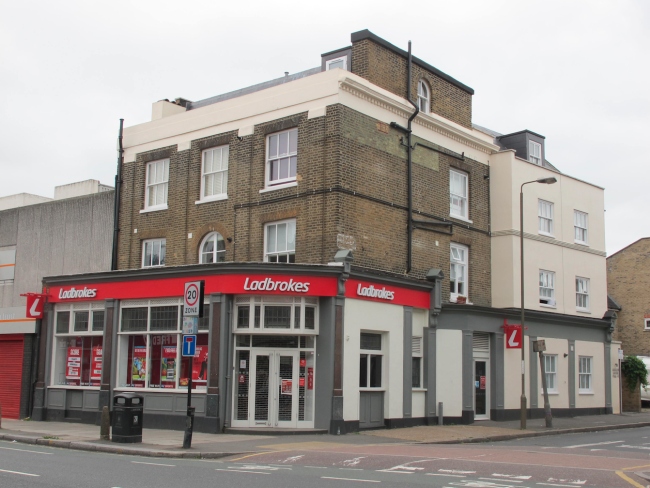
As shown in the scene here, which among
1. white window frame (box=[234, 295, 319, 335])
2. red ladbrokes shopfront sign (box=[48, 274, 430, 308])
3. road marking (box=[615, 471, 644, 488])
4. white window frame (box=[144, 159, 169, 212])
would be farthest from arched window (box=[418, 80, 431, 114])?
road marking (box=[615, 471, 644, 488])

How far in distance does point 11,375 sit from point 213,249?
9324mm

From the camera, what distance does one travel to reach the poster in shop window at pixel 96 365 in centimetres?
2564

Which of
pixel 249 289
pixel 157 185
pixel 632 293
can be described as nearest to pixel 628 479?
pixel 249 289

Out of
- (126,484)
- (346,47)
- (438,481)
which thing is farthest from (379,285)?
(126,484)

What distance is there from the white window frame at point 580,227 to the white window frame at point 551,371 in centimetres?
547

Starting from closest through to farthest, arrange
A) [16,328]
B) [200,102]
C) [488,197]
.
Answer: [16,328] → [488,197] → [200,102]

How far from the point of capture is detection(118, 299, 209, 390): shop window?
2323 centimetres

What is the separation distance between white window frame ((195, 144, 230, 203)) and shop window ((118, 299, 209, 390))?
14.1ft

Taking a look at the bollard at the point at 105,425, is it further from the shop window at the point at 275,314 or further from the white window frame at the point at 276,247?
the white window frame at the point at 276,247

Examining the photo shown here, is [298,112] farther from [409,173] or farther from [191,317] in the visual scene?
[191,317]

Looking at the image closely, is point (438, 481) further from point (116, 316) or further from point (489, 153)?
point (489, 153)

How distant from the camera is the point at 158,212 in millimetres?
27938

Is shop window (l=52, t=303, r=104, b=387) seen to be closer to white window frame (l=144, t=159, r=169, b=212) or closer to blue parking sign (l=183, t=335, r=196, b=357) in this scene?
white window frame (l=144, t=159, r=169, b=212)

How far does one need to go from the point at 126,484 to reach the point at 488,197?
2163 centimetres
